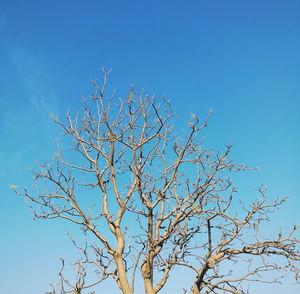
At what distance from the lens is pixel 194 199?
9.05 meters

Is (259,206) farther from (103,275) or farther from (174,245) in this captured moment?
(103,275)

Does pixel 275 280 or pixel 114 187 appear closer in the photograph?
pixel 275 280

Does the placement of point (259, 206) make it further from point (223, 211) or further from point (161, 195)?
point (161, 195)

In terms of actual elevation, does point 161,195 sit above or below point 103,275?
above

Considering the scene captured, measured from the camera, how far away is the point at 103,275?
8.95 m

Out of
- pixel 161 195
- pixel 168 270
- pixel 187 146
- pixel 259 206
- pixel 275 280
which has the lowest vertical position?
pixel 275 280

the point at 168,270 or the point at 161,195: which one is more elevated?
the point at 161,195

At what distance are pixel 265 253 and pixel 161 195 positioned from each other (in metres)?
2.51

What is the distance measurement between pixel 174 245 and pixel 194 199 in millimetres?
1119

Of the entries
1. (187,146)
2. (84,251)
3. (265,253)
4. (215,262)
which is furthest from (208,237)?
(84,251)

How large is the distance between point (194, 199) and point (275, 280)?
7.76 ft

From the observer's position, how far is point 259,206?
29.0 ft

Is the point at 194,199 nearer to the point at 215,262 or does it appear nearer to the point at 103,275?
the point at 215,262

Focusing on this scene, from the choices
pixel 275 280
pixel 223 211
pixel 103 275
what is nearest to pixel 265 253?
pixel 275 280
